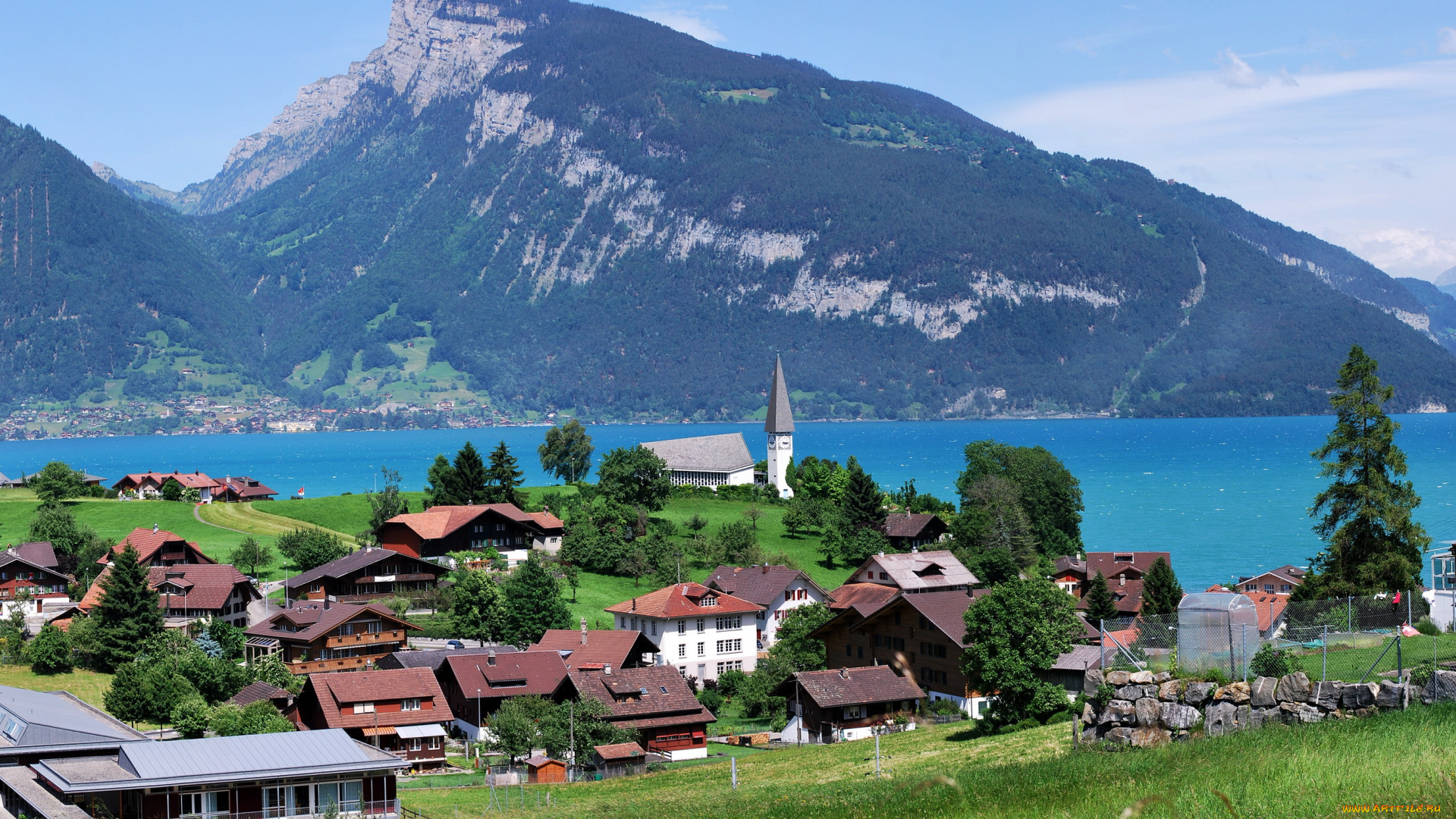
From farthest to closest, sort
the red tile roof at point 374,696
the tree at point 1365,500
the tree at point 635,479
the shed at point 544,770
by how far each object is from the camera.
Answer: the tree at point 635,479, the red tile roof at point 374,696, the shed at point 544,770, the tree at point 1365,500

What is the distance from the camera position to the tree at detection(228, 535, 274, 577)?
2564 inches

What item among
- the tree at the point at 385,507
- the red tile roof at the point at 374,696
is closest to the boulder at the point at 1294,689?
the red tile roof at the point at 374,696

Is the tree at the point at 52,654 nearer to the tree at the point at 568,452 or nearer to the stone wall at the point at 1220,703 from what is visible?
the stone wall at the point at 1220,703

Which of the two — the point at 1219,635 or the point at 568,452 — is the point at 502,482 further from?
the point at 1219,635

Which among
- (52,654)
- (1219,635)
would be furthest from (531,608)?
(1219,635)

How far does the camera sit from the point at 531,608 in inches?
2142

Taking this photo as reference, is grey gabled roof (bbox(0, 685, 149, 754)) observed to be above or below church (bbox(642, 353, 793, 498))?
below

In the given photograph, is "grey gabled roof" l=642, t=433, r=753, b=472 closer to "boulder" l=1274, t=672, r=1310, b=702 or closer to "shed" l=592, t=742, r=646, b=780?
"shed" l=592, t=742, r=646, b=780

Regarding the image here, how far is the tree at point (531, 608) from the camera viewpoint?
53656 mm

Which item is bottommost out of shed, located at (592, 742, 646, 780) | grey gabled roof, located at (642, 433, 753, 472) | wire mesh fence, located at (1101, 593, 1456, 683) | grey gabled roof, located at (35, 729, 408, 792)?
shed, located at (592, 742, 646, 780)

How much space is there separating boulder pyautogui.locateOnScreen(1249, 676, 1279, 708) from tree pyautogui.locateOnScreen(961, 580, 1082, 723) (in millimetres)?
17749

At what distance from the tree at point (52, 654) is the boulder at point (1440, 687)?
159 ft

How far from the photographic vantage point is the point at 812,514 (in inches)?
3206

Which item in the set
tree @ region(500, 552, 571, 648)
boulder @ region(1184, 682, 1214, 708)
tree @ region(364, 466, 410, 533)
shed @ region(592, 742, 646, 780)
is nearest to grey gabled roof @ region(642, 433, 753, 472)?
tree @ region(364, 466, 410, 533)
